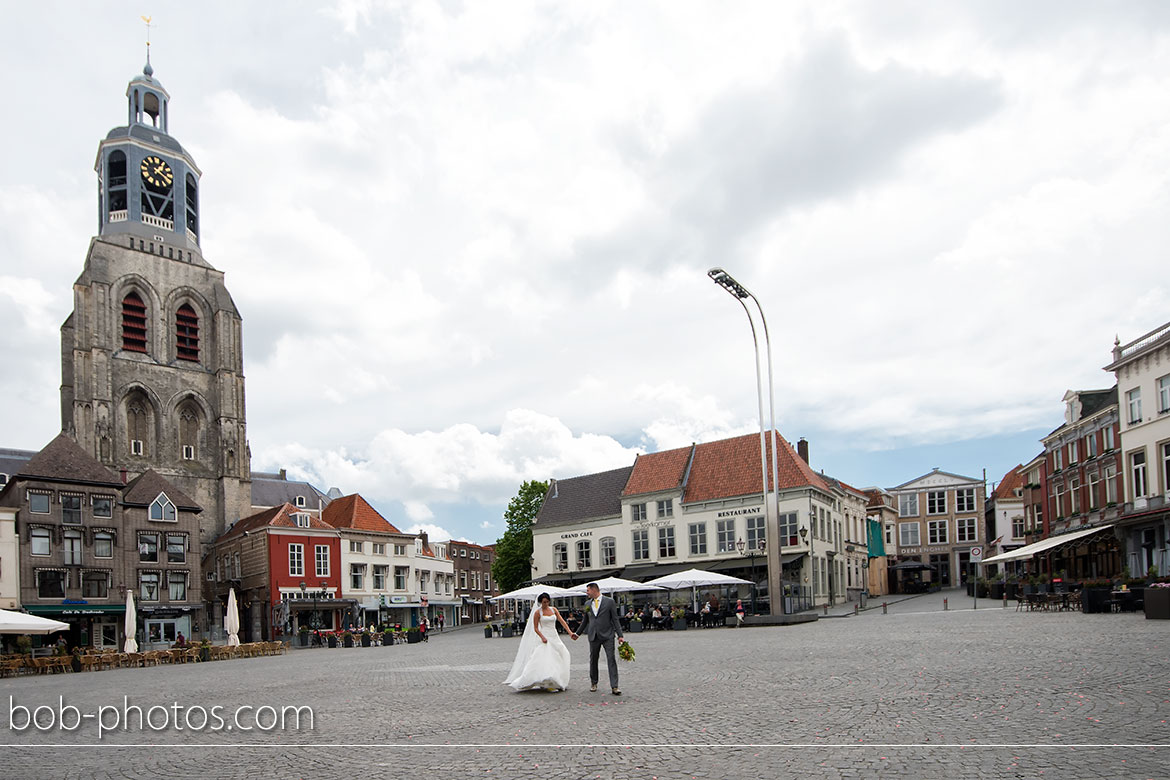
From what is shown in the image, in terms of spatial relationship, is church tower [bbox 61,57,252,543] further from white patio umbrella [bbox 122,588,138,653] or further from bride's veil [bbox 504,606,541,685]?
bride's veil [bbox 504,606,541,685]

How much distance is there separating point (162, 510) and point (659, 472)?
27681mm

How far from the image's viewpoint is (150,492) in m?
51.2

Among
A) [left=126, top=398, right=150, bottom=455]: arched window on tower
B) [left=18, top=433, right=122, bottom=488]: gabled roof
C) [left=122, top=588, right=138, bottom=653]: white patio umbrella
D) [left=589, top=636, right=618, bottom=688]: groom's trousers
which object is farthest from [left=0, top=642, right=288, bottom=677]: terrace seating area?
[left=126, top=398, right=150, bottom=455]: arched window on tower

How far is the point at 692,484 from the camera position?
5331cm

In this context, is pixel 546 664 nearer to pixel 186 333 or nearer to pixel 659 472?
pixel 659 472

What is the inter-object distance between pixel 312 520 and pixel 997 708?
52972 mm

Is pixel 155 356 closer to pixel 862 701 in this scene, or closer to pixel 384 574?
pixel 384 574

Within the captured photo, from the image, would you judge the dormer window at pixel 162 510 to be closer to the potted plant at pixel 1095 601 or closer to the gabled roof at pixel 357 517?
the gabled roof at pixel 357 517

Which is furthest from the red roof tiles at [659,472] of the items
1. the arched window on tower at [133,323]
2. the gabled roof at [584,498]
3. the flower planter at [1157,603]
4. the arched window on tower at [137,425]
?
the arched window on tower at [133,323]

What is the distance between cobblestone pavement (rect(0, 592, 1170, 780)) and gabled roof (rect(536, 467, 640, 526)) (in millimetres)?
39766

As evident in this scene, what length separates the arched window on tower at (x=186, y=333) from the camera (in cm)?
6950

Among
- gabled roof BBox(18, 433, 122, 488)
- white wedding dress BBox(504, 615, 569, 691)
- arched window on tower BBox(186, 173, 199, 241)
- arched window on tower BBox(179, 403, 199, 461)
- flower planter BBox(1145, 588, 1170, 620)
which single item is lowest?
flower planter BBox(1145, 588, 1170, 620)

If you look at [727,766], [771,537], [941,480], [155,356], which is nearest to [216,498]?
[155,356]

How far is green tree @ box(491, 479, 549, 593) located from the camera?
66.1 metres
